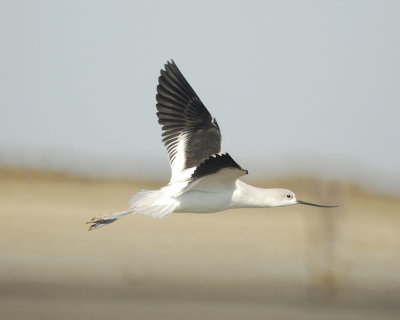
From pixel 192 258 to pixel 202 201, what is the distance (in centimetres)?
604

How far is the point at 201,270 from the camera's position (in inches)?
574

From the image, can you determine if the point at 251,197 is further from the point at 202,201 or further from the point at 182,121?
the point at 182,121

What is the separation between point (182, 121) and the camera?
31.8 ft

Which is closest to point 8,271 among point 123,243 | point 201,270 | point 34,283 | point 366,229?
point 34,283

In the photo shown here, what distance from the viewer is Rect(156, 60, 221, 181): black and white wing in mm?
9367

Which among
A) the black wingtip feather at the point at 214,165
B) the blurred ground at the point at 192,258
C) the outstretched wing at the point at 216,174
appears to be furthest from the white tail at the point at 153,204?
the blurred ground at the point at 192,258

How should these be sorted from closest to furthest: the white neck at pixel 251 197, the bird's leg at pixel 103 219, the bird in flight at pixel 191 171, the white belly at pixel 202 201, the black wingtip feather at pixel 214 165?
the black wingtip feather at pixel 214 165
the bird in flight at pixel 191 171
the white belly at pixel 202 201
the white neck at pixel 251 197
the bird's leg at pixel 103 219

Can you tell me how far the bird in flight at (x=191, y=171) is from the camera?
8570 millimetres

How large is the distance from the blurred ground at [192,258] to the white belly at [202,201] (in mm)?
4481

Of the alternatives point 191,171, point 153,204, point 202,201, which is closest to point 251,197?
point 202,201

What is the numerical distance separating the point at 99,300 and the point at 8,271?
1.17m

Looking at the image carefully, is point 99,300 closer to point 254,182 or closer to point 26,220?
point 26,220

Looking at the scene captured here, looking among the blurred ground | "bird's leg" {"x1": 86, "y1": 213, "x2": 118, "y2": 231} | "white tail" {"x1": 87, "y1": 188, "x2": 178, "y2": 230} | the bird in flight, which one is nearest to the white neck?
the bird in flight

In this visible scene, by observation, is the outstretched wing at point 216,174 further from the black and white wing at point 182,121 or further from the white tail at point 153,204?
the black and white wing at point 182,121
